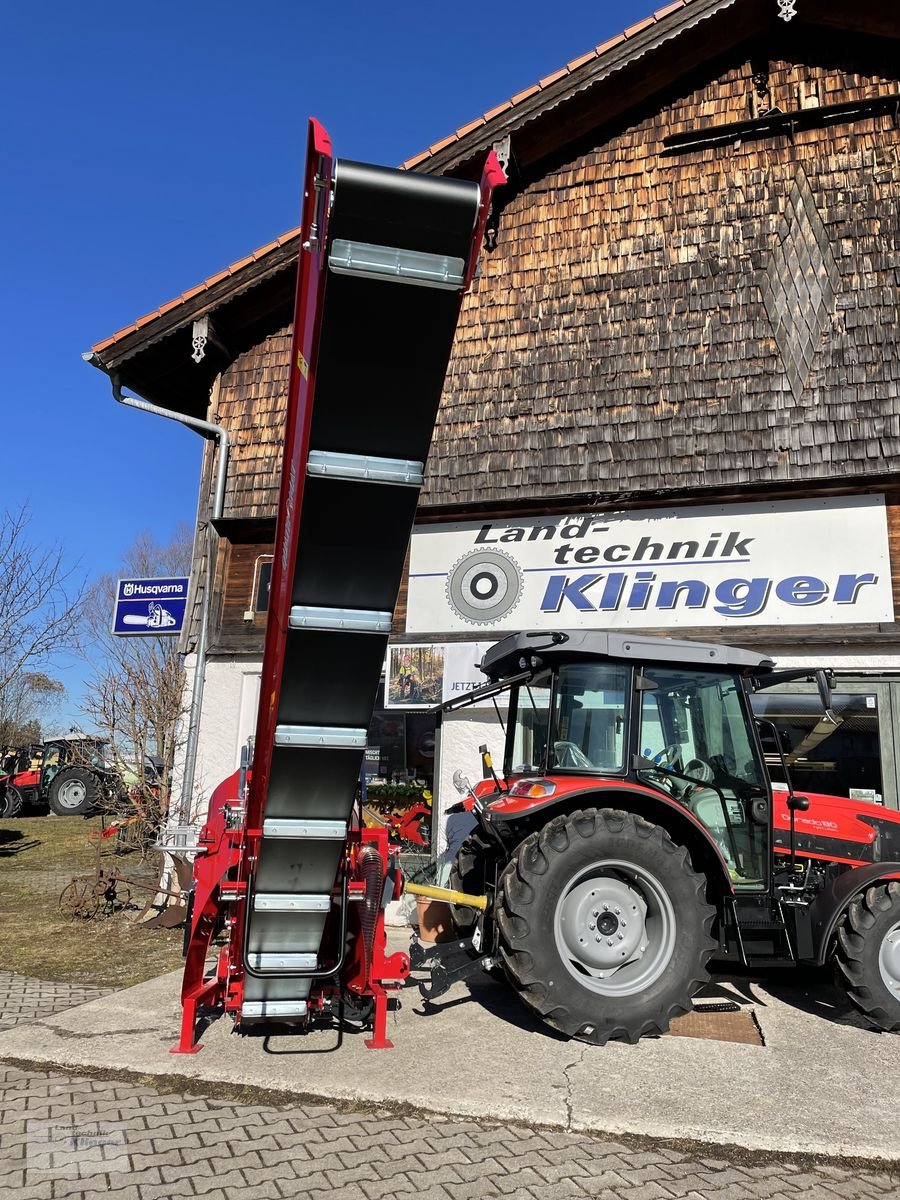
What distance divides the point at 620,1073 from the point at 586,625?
4909 mm

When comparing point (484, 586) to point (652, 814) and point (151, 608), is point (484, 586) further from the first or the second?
point (652, 814)

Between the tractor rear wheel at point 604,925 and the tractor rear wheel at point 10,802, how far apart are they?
16.7 metres

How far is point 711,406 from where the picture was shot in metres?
8.57

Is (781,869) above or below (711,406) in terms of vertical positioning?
below

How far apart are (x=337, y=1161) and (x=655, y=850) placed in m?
2.22

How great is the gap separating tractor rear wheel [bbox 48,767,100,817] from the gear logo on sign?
13668 mm

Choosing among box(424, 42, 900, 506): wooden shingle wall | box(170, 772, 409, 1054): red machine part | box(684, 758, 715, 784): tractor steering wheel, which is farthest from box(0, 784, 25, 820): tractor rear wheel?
box(684, 758, 715, 784): tractor steering wheel

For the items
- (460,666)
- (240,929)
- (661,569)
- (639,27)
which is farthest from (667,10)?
(240,929)

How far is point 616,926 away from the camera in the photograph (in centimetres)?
469

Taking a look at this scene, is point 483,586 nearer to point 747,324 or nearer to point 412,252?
point 747,324

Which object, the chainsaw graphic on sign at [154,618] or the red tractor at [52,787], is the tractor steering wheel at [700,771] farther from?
the red tractor at [52,787]

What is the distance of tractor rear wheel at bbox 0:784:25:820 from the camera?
18.1m

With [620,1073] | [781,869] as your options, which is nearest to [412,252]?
[620,1073]

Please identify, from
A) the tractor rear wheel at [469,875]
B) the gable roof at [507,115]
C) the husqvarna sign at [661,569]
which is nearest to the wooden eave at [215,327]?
the gable roof at [507,115]
